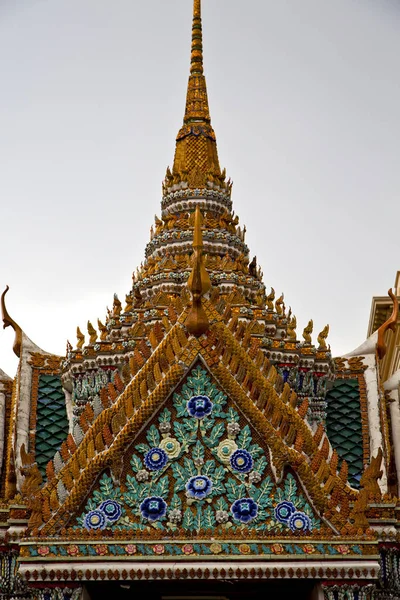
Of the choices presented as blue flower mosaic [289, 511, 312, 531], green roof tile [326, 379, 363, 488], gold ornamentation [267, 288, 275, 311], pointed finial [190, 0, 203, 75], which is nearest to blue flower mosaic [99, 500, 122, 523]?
blue flower mosaic [289, 511, 312, 531]

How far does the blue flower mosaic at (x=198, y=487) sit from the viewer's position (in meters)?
15.7

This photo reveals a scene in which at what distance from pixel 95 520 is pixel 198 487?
136cm

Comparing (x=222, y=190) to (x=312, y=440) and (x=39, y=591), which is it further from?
(x=39, y=591)

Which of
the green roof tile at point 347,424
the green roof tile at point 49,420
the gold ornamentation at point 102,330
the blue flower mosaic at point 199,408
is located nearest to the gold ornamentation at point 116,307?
the gold ornamentation at point 102,330

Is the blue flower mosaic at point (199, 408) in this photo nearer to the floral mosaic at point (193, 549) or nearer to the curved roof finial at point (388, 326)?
the floral mosaic at point (193, 549)

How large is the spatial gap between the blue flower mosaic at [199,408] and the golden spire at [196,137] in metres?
7.68

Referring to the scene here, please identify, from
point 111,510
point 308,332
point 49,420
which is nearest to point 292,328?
point 308,332

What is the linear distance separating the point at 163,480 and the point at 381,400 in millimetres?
5923

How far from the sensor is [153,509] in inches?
611

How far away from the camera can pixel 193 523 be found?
1552 centimetres

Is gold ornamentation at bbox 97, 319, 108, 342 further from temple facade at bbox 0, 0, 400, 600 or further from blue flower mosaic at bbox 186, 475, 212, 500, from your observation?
blue flower mosaic at bbox 186, 475, 212, 500

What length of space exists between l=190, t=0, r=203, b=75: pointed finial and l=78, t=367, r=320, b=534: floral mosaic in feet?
35.0

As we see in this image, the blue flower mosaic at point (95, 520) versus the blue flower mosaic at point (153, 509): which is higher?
the blue flower mosaic at point (153, 509)

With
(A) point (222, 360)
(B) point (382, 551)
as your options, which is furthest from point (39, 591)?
(B) point (382, 551)
